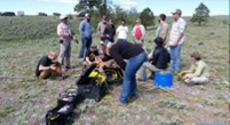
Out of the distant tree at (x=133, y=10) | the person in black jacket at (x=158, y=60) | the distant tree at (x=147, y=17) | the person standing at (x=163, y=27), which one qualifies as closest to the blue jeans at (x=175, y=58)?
the person in black jacket at (x=158, y=60)

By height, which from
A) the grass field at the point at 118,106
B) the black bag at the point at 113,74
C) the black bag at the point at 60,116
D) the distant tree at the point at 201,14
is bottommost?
the grass field at the point at 118,106

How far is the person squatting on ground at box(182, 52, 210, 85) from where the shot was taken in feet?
18.6

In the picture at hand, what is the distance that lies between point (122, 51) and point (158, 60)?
84.5 inches

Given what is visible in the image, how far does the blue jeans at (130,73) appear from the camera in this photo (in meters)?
Answer: 4.29

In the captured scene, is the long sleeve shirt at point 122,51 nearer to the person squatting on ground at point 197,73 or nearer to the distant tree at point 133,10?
the person squatting on ground at point 197,73

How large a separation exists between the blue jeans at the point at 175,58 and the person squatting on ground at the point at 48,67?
9.43 feet

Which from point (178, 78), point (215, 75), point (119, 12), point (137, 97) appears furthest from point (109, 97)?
point (119, 12)

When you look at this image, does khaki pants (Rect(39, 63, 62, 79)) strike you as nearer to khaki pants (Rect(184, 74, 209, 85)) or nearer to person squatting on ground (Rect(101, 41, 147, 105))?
person squatting on ground (Rect(101, 41, 147, 105))

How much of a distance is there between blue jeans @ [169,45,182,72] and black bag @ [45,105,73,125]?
3.23m

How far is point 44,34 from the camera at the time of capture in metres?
20.9

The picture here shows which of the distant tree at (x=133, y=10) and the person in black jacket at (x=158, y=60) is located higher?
the distant tree at (x=133, y=10)

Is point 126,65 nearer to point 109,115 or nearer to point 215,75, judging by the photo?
point 109,115

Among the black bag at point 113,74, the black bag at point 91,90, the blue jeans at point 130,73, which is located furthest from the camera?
the black bag at point 113,74

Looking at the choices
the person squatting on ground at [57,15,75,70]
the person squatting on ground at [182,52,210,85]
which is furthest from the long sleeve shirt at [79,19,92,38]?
the person squatting on ground at [182,52,210,85]
